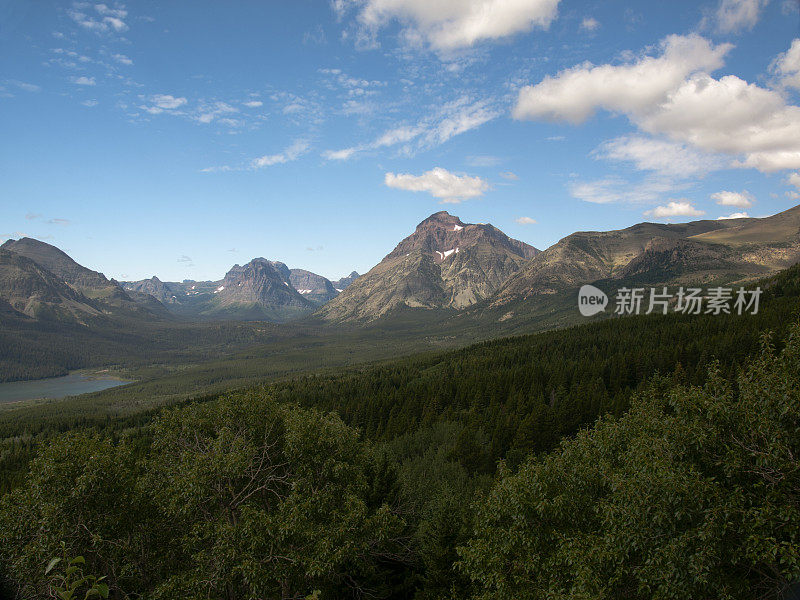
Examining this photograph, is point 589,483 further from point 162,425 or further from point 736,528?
point 162,425

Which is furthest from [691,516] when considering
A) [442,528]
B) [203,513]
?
[203,513]

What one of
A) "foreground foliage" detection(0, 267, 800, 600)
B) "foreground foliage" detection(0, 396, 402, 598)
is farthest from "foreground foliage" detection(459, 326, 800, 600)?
"foreground foliage" detection(0, 396, 402, 598)

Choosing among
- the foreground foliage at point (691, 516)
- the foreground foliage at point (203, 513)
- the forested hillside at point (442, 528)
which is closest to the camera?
the foreground foliage at point (691, 516)

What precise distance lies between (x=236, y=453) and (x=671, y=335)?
155 meters

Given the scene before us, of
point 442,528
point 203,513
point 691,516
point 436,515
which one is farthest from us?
point 436,515

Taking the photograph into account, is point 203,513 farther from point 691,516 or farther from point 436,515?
point 691,516

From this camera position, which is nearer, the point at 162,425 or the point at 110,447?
the point at 110,447

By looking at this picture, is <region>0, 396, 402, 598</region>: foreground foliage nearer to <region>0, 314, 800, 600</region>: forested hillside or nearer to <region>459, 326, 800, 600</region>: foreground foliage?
<region>0, 314, 800, 600</region>: forested hillside

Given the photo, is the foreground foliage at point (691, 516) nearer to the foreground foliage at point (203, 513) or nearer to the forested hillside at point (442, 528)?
the forested hillside at point (442, 528)

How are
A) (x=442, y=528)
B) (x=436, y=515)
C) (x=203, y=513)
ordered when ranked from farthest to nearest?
1. (x=436, y=515)
2. (x=442, y=528)
3. (x=203, y=513)

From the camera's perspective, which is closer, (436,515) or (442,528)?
(442,528)

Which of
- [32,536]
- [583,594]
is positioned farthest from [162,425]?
[583,594]

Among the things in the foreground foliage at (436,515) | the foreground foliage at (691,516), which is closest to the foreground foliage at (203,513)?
the foreground foliage at (436,515)

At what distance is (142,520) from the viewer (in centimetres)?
2205
